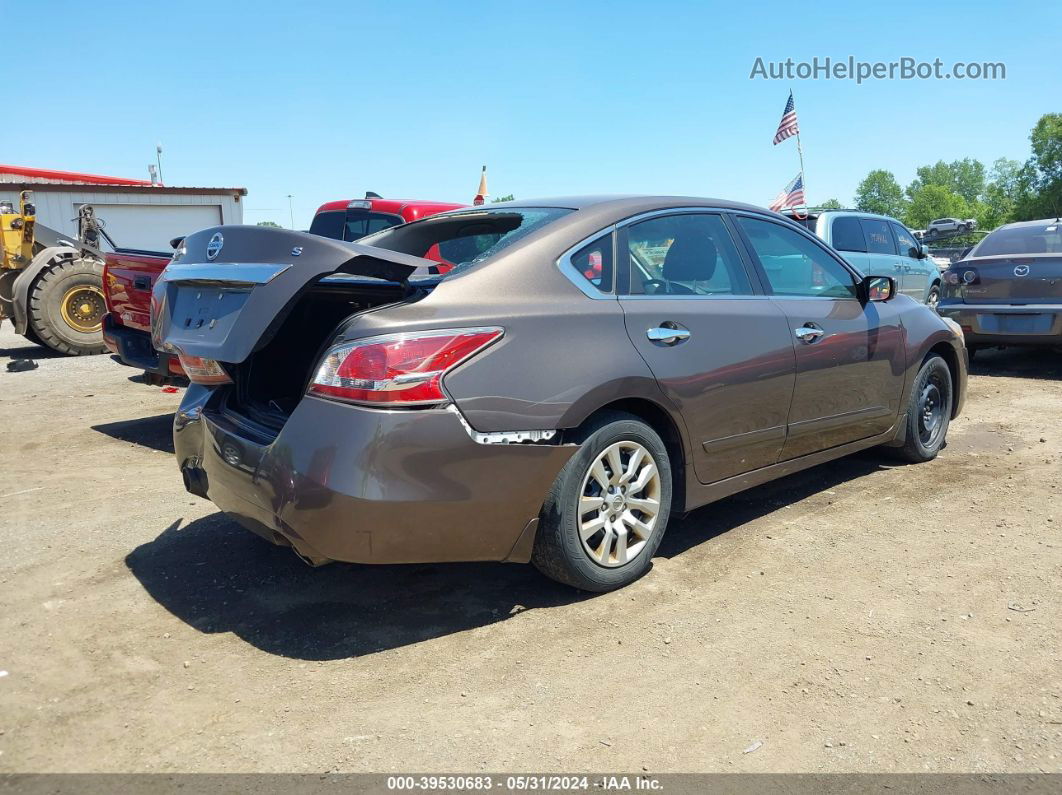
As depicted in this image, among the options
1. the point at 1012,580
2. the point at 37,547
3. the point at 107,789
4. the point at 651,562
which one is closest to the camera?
the point at 107,789

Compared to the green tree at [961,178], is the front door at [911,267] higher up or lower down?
lower down

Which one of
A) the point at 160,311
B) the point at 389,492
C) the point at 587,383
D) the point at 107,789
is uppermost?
the point at 160,311

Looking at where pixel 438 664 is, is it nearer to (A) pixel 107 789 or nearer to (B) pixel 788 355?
(A) pixel 107 789

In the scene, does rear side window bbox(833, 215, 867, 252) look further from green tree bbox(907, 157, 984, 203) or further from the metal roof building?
green tree bbox(907, 157, 984, 203)

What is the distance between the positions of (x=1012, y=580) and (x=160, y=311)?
12.7 feet

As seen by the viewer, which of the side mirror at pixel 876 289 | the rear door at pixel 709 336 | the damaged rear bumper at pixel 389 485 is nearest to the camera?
the damaged rear bumper at pixel 389 485

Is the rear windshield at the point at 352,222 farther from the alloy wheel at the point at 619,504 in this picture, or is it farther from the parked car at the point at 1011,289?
the parked car at the point at 1011,289

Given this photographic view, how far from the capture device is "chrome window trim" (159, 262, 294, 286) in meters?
3.16

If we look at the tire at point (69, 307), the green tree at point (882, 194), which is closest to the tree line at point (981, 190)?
the green tree at point (882, 194)

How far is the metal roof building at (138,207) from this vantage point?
1068 inches

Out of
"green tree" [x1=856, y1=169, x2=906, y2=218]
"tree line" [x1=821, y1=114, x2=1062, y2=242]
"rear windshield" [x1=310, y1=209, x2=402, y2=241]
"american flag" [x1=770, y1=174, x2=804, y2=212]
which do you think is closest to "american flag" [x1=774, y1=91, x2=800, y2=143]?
"american flag" [x1=770, y1=174, x2=804, y2=212]

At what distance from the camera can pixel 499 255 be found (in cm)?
332

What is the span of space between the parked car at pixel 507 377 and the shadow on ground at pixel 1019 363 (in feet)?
19.6

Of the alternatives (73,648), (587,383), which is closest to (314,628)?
(73,648)
